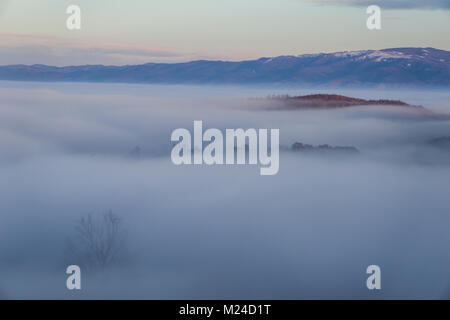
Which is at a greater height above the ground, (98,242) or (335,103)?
(335,103)

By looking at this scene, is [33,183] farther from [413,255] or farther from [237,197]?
[413,255]

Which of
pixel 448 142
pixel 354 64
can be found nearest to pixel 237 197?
pixel 354 64

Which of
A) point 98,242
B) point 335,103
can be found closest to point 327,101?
point 335,103

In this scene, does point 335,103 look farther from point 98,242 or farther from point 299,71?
point 98,242

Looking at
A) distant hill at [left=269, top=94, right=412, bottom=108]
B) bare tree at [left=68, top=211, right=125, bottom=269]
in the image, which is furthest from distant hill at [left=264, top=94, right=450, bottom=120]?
bare tree at [left=68, top=211, right=125, bottom=269]

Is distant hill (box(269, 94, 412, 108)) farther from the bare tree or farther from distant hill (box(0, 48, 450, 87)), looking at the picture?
the bare tree

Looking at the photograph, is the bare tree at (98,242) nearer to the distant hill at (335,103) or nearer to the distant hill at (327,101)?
the distant hill at (335,103)
